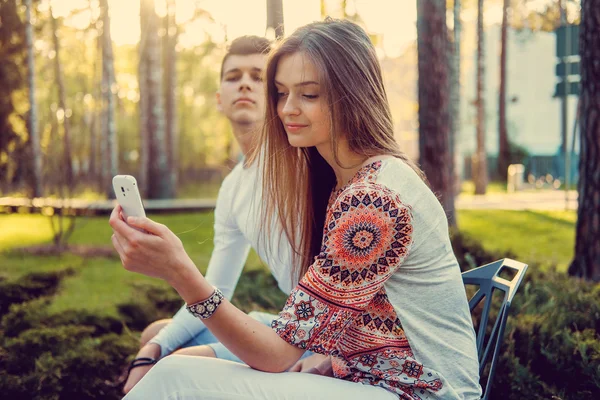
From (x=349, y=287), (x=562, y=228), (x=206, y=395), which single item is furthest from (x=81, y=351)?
(x=562, y=228)

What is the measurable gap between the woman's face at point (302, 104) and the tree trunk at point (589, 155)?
11.3 ft

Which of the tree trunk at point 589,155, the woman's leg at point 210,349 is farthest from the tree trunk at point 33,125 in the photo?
the woman's leg at point 210,349

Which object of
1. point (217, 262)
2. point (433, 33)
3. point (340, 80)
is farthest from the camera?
point (433, 33)

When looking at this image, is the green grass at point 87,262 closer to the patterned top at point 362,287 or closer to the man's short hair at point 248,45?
the man's short hair at point 248,45

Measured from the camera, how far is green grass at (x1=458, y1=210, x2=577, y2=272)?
9.39 m

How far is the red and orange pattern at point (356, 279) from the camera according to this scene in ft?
6.42

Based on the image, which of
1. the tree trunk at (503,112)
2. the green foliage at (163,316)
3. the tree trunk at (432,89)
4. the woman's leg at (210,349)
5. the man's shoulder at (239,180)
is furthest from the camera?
the tree trunk at (503,112)

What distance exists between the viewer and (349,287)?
1.96m

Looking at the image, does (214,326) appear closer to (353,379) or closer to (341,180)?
(353,379)

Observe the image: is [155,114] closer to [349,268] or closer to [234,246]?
[234,246]

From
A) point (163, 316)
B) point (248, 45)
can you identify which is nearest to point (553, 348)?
point (248, 45)

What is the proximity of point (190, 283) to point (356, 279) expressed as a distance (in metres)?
0.45

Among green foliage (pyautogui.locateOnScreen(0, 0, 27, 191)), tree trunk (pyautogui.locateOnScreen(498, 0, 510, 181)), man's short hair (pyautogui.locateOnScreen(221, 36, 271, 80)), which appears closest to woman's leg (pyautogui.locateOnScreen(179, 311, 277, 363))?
man's short hair (pyautogui.locateOnScreen(221, 36, 271, 80))

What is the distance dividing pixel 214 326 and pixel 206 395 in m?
0.19
